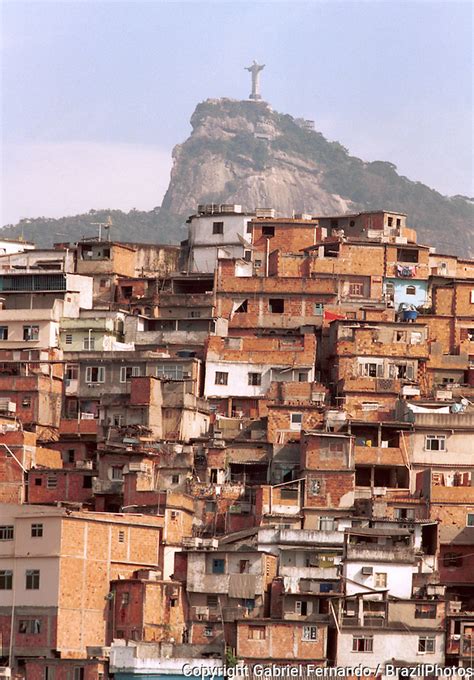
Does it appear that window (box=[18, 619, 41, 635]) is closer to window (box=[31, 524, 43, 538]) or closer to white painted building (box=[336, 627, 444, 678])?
window (box=[31, 524, 43, 538])

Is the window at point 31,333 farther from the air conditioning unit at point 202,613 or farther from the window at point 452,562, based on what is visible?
the window at point 452,562

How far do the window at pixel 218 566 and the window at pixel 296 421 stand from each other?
9.03 meters

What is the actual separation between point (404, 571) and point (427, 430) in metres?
8.58

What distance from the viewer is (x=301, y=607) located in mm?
62875

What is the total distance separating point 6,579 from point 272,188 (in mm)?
114539

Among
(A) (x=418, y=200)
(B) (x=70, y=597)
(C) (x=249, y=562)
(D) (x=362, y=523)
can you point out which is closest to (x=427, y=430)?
(D) (x=362, y=523)

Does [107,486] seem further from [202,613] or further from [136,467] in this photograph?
[202,613]

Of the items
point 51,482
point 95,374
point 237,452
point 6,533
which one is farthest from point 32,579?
point 95,374

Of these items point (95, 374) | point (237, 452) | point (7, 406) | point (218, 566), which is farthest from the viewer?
point (95, 374)

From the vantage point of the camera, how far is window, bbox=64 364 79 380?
76.9 metres

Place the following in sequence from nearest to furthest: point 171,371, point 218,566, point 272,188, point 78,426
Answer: point 218,566 < point 78,426 < point 171,371 < point 272,188

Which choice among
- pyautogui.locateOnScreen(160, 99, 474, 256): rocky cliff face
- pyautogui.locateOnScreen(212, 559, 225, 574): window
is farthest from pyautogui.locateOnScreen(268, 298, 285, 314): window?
pyautogui.locateOnScreen(160, 99, 474, 256): rocky cliff face

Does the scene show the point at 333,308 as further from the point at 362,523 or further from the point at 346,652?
the point at 346,652

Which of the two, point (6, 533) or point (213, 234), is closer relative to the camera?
point (6, 533)
